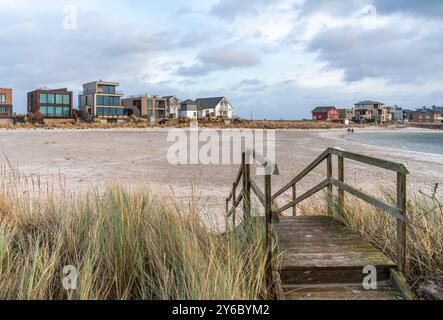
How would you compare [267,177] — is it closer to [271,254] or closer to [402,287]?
[271,254]

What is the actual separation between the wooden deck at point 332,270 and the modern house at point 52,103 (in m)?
79.3

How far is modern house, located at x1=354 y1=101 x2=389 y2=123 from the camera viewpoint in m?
145

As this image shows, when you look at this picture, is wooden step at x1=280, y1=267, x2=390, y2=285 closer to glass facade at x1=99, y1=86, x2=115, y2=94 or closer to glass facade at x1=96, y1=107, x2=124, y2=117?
glass facade at x1=96, y1=107, x2=124, y2=117

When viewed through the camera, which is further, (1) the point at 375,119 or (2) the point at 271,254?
(1) the point at 375,119

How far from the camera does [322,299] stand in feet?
10.9

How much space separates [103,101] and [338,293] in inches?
3250

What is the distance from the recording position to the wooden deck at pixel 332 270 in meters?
3.47

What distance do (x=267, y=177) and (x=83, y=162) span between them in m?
16.0

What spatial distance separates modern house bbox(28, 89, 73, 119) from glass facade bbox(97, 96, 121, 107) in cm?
605

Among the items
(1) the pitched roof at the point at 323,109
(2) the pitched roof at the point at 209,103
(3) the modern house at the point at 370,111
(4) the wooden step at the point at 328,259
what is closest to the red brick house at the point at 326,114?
(1) the pitched roof at the point at 323,109

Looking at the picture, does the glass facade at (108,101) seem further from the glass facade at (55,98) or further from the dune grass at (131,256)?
the dune grass at (131,256)

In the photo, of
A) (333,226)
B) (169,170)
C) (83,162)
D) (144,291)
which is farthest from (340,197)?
(83,162)

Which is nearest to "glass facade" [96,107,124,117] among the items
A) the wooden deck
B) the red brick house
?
the red brick house

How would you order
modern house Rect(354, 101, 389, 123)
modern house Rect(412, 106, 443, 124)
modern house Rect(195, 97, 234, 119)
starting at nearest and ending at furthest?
modern house Rect(195, 97, 234, 119) → modern house Rect(354, 101, 389, 123) → modern house Rect(412, 106, 443, 124)
